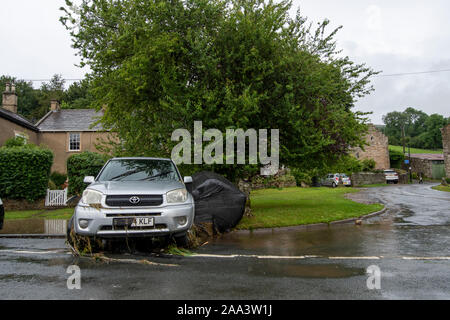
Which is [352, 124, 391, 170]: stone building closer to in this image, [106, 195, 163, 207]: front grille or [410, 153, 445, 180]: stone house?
[410, 153, 445, 180]: stone house

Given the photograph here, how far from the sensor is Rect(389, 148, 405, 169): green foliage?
178 feet

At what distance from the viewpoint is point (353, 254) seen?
610 cm

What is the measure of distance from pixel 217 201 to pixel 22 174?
13.1m

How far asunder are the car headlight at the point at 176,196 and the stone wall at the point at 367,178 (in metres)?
36.3

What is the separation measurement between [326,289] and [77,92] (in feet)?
199

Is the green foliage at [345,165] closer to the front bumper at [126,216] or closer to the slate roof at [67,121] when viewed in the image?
the front bumper at [126,216]

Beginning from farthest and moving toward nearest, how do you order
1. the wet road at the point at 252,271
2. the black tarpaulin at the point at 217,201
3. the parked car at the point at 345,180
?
1. the parked car at the point at 345,180
2. the black tarpaulin at the point at 217,201
3. the wet road at the point at 252,271

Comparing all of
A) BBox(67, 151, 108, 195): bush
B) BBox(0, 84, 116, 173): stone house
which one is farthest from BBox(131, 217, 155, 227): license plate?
BBox(0, 84, 116, 173): stone house

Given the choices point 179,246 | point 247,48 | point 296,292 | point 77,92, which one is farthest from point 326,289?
point 77,92

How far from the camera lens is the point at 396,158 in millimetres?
54438

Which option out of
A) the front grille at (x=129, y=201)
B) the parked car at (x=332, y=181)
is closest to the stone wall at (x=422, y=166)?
the parked car at (x=332, y=181)

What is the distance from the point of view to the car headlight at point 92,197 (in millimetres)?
5559
